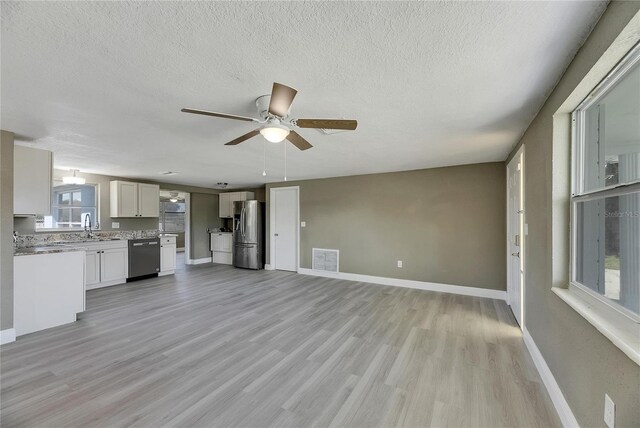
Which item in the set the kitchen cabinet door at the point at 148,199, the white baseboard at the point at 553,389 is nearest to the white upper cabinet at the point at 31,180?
the kitchen cabinet door at the point at 148,199

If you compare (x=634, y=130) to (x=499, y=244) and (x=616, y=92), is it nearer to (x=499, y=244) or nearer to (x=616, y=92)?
(x=616, y=92)

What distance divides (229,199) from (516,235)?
21.7 ft

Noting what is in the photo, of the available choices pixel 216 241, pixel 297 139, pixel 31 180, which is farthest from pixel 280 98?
pixel 216 241

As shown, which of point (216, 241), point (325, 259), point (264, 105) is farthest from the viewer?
point (216, 241)

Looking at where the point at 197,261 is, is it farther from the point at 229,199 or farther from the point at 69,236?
the point at 69,236

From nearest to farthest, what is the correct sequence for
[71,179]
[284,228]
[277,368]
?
[277,368]
[71,179]
[284,228]

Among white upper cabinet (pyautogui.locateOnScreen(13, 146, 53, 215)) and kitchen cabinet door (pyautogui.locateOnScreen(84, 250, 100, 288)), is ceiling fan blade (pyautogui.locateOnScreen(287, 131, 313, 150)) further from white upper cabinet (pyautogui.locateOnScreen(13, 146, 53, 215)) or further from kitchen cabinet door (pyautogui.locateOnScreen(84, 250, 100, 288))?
kitchen cabinet door (pyautogui.locateOnScreen(84, 250, 100, 288))

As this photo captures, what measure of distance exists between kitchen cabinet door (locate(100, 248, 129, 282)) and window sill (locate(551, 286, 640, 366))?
6458 mm

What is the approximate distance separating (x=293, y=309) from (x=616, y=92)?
3.59 meters

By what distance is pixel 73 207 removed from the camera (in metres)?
5.07

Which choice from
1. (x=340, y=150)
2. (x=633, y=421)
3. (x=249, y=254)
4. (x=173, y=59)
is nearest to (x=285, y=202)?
(x=249, y=254)

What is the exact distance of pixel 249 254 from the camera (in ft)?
21.1

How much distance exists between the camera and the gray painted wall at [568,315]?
40.9 inches

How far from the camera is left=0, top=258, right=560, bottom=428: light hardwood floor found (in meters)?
1.67
